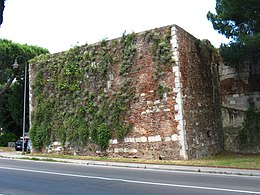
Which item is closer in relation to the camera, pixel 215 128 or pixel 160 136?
pixel 160 136

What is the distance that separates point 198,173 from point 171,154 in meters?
3.49

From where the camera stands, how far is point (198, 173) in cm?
1051

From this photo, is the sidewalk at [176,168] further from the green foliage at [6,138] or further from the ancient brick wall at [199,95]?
the green foliage at [6,138]

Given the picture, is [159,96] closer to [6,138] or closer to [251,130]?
[251,130]

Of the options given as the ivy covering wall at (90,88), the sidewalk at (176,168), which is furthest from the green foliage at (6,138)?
the sidewalk at (176,168)

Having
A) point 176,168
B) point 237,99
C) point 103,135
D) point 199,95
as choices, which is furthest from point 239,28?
point 103,135

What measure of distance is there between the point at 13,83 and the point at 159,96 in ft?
66.6

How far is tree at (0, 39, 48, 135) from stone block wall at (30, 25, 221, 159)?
10842mm

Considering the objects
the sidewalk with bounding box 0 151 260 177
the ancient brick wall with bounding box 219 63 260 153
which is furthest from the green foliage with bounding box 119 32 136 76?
the ancient brick wall with bounding box 219 63 260 153

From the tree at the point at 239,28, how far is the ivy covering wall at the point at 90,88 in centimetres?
317

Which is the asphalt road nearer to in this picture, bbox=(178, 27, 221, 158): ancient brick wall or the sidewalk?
the sidewalk

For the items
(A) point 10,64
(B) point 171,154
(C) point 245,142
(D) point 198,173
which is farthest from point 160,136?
(A) point 10,64

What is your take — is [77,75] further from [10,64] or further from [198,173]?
[10,64]

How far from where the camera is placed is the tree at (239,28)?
1409 cm
